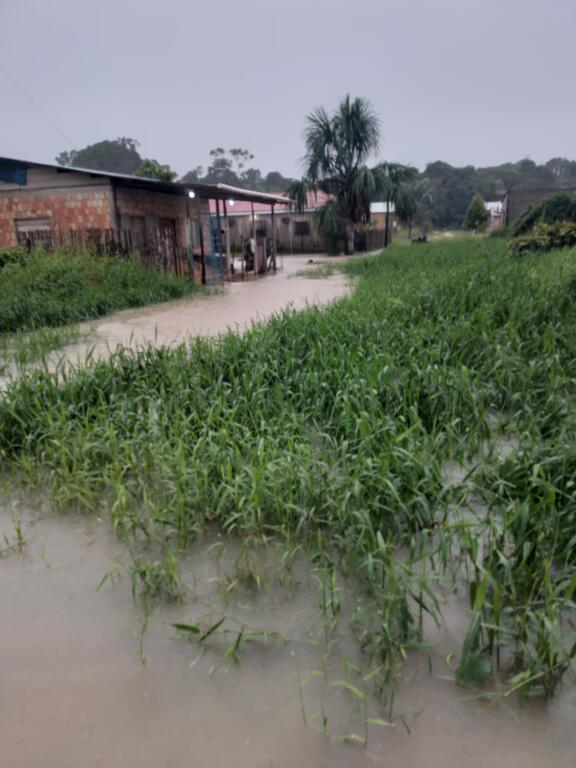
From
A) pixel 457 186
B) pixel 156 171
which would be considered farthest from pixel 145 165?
pixel 457 186

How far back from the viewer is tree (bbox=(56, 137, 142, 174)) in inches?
2271

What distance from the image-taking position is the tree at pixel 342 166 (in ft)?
80.4

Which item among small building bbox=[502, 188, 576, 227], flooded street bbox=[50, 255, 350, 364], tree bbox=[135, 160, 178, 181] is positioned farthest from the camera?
small building bbox=[502, 188, 576, 227]

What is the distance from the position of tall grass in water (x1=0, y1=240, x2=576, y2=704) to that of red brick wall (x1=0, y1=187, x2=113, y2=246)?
28.2 feet

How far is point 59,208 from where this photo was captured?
43.2 ft

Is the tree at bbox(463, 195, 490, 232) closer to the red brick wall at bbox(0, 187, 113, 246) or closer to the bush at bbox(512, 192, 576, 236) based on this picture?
the bush at bbox(512, 192, 576, 236)

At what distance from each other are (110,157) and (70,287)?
2167 inches

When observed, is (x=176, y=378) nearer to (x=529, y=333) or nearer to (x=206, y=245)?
(x=529, y=333)

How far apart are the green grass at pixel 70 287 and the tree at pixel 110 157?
167 feet

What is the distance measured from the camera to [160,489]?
10.9 ft

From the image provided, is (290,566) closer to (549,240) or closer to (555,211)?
(549,240)

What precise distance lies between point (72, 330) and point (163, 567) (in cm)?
574

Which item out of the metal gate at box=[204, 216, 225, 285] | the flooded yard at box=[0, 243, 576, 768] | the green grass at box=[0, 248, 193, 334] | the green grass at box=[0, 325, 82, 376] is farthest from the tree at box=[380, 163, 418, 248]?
the flooded yard at box=[0, 243, 576, 768]

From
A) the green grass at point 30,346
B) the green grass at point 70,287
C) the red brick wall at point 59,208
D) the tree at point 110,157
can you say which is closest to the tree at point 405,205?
the red brick wall at point 59,208
